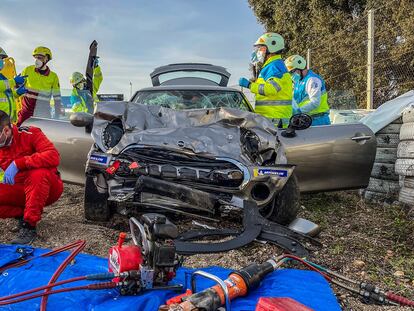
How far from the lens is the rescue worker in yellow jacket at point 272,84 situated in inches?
221

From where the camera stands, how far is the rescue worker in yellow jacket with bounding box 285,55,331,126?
6.55 meters

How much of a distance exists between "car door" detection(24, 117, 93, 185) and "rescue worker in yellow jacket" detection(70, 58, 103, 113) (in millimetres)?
4405

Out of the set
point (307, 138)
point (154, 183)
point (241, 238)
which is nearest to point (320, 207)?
point (307, 138)

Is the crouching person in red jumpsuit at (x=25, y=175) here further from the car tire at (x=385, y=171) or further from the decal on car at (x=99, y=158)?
the car tire at (x=385, y=171)

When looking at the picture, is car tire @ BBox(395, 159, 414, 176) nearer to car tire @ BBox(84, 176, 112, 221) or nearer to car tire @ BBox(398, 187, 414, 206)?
car tire @ BBox(398, 187, 414, 206)

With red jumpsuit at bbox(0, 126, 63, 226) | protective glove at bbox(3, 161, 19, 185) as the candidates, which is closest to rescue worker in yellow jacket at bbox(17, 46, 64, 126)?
red jumpsuit at bbox(0, 126, 63, 226)

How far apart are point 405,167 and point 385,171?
0.60 meters

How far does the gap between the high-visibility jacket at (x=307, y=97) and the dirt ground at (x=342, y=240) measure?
204cm

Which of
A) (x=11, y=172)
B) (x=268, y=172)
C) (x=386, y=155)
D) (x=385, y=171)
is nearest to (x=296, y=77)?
(x=386, y=155)

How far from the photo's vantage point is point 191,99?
4789mm

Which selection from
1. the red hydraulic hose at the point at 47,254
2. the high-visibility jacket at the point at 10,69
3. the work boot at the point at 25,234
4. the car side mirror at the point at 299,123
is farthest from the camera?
the high-visibility jacket at the point at 10,69

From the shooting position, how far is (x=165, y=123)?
398cm

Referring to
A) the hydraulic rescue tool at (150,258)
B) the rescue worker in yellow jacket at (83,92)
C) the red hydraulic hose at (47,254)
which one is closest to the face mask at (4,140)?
the red hydraulic hose at (47,254)

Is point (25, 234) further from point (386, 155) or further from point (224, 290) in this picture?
point (386, 155)
